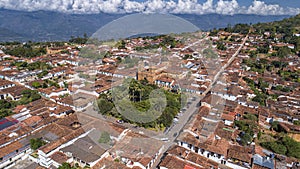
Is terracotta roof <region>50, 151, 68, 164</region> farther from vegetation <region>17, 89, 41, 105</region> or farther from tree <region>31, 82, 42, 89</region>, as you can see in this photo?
tree <region>31, 82, 42, 89</region>

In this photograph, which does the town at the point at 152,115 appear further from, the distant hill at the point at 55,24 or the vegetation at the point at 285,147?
the distant hill at the point at 55,24

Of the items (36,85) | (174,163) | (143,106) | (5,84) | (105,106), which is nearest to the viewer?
(174,163)

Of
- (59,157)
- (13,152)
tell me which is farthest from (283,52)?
(13,152)

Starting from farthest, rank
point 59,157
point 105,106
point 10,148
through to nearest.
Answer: point 105,106, point 10,148, point 59,157

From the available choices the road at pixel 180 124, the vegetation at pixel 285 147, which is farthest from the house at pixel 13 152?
the vegetation at pixel 285 147

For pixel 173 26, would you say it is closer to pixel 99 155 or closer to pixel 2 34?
pixel 99 155

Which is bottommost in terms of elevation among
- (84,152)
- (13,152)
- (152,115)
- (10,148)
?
(13,152)

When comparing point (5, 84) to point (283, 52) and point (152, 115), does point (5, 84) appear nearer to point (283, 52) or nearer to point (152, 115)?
point (152, 115)

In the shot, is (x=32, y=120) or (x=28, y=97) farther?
(x=28, y=97)

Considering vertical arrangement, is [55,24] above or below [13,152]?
above
